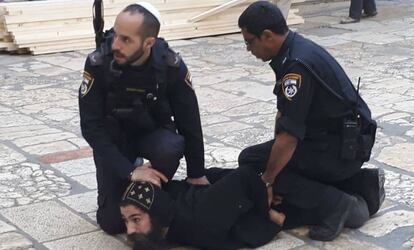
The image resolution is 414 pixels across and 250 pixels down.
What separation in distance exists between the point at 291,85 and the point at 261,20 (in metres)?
0.33

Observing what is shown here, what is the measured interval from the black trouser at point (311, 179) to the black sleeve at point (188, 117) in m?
0.26

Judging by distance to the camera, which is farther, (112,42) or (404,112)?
(404,112)

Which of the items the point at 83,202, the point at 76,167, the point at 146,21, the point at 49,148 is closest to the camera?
the point at 146,21

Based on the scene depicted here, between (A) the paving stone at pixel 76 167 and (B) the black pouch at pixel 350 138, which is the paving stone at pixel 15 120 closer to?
(A) the paving stone at pixel 76 167

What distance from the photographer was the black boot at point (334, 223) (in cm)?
402

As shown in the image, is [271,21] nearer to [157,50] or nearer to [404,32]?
[157,50]

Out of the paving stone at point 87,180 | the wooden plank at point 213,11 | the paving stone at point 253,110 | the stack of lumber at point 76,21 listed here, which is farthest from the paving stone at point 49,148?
the wooden plank at point 213,11

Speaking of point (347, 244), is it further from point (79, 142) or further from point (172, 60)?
point (79, 142)

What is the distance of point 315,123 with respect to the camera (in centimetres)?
396

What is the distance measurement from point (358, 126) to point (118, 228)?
129cm

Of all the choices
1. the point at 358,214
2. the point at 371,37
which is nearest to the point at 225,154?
the point at 358,214

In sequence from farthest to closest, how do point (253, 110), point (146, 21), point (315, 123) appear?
point (253, 110) → point (315, 123) → point (146, 21)

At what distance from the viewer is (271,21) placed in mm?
3801

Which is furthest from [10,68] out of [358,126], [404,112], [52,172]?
[358,126]
